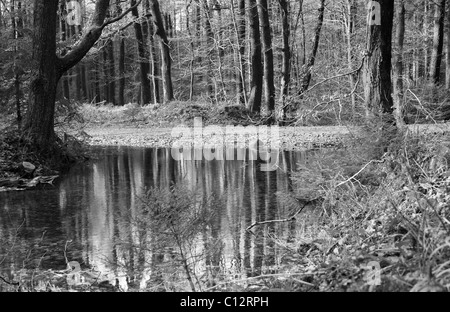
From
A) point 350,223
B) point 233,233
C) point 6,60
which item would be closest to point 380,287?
point 350,223

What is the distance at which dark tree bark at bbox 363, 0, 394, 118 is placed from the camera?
9664mm

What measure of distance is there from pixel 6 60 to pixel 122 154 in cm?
447

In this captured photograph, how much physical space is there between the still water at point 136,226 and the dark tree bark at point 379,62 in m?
2.12

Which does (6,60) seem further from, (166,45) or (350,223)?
(166,45)

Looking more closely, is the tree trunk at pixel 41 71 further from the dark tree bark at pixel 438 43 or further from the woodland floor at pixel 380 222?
the dark tree bark at pixel 438 43

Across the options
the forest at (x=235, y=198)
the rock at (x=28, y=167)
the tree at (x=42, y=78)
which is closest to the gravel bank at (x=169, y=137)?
the forest at (x=235, y=198)

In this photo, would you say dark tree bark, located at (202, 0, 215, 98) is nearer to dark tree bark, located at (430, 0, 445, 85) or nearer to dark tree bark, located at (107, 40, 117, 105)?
dark tree bark, located at (107, 40, 117, 105)

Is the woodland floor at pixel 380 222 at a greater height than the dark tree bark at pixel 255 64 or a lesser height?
lesser

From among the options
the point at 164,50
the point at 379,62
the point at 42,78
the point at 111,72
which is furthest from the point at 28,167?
the point at 111,72

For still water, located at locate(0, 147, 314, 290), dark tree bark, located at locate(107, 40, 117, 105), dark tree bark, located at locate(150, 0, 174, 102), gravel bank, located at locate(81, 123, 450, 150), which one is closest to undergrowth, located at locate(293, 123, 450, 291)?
still water, located at locate(0, 147, 314, 290)

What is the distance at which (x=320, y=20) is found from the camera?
26.2 m

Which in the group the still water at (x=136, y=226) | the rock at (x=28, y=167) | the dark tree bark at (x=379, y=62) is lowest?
the still water at (x=136, y=226)

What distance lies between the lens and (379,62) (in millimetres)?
9727

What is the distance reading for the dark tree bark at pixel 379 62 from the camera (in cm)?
966
